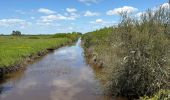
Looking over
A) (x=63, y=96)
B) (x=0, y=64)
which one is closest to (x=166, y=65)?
(x=63, y=96)

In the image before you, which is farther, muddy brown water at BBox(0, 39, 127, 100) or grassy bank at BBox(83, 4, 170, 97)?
muddy brown water at BBox(0, 39, 127, 100)

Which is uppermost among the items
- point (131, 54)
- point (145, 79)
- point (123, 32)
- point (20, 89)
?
point (123, 32)

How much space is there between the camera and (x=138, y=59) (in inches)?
639

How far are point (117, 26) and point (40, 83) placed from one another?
778 cm

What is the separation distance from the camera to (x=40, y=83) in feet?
74.6

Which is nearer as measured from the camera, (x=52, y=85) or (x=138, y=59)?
(x=138, y=59)

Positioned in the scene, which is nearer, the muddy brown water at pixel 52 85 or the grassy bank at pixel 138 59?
the grassy bank at pixel 138 59

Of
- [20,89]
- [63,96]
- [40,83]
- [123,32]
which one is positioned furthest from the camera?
[40,83]

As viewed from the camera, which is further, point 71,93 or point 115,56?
point 71,93

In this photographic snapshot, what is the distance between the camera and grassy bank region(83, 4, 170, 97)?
15.7m

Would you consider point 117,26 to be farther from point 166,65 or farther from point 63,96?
point 63,96

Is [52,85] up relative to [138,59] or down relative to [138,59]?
down

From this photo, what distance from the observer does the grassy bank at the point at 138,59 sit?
619 inches

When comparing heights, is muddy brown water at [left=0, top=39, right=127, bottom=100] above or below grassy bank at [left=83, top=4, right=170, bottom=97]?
below
